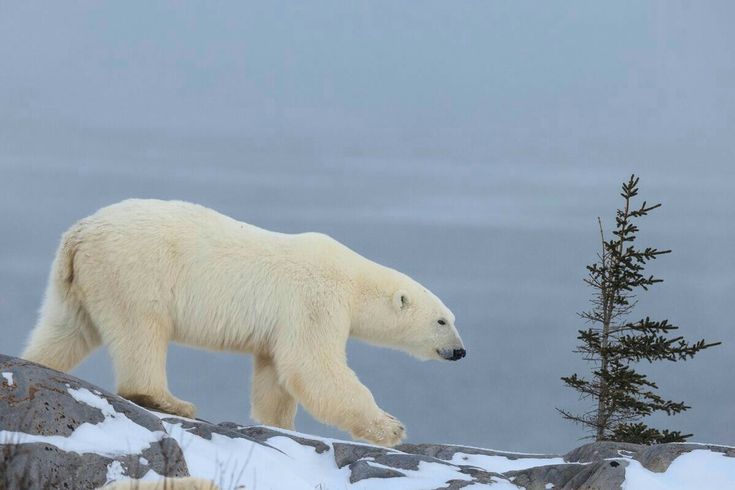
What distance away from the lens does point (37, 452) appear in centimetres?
683

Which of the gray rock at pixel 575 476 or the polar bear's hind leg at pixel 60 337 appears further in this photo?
the polar bear's hind leg at pixel 60 337

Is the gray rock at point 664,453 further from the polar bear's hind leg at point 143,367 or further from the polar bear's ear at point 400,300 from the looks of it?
the polar bear's hind leg at point 143,367

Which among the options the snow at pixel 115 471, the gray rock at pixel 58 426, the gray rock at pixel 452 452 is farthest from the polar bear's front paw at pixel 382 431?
the snow at pixel 115 471

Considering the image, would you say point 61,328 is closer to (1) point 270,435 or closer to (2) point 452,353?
(1) point 270,435

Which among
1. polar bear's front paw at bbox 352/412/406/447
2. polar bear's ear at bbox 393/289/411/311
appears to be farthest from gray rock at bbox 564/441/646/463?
polar bear's ear at bbox 393/289/411/311

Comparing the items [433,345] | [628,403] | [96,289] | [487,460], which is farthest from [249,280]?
[628,403]

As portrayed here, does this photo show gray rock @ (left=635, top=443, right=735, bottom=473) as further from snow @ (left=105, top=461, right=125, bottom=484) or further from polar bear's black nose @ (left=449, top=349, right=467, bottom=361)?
snow @ (left=105, top=461, right=125, bottom=484)

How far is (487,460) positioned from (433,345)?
3.09 m

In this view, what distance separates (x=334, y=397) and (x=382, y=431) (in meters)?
0.72

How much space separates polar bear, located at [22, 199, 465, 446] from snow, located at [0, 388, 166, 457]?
4.23 meters

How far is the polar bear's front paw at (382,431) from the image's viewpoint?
12359mm

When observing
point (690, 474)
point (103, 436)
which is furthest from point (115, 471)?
point (690, 474)

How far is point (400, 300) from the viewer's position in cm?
1357

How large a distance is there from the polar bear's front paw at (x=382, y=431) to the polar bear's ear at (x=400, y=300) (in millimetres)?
1665
